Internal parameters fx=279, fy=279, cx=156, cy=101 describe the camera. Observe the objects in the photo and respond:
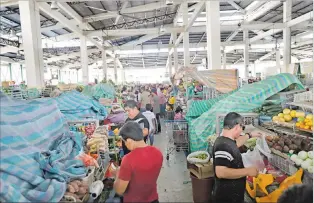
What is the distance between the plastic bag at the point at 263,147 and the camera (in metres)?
3.80

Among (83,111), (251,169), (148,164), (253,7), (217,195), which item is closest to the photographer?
(148,164)

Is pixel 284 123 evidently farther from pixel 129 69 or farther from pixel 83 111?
pixel 129 69

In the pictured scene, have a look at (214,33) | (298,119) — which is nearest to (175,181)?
(298,119)

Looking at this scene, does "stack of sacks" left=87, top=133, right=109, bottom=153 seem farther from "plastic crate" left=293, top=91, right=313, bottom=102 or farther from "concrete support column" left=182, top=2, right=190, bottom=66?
"concrete support column" left=182, top=2, right=190, bottom=66

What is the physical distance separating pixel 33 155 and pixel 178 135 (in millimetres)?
4655

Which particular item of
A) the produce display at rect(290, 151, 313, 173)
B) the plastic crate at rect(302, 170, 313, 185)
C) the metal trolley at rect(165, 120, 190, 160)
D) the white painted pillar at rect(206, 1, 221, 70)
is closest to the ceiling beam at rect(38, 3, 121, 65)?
the white painted pillar at rect(206, 1, 221, 70)

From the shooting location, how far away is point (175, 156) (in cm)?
689

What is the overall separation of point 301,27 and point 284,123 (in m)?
11.5

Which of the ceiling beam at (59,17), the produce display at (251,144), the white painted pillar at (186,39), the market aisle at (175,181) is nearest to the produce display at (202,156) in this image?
the produce display at (251,144)

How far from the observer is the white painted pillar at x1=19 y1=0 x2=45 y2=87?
7791 millimetres

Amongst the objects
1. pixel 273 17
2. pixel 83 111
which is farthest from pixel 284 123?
pixel 273 17

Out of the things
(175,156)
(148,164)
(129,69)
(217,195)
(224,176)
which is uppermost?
(129,69)

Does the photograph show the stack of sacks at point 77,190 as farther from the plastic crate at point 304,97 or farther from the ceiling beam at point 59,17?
the ceiling beam at point 59,17

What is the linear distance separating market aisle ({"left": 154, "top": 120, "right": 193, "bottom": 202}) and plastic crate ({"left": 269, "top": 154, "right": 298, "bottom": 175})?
1467 mm
